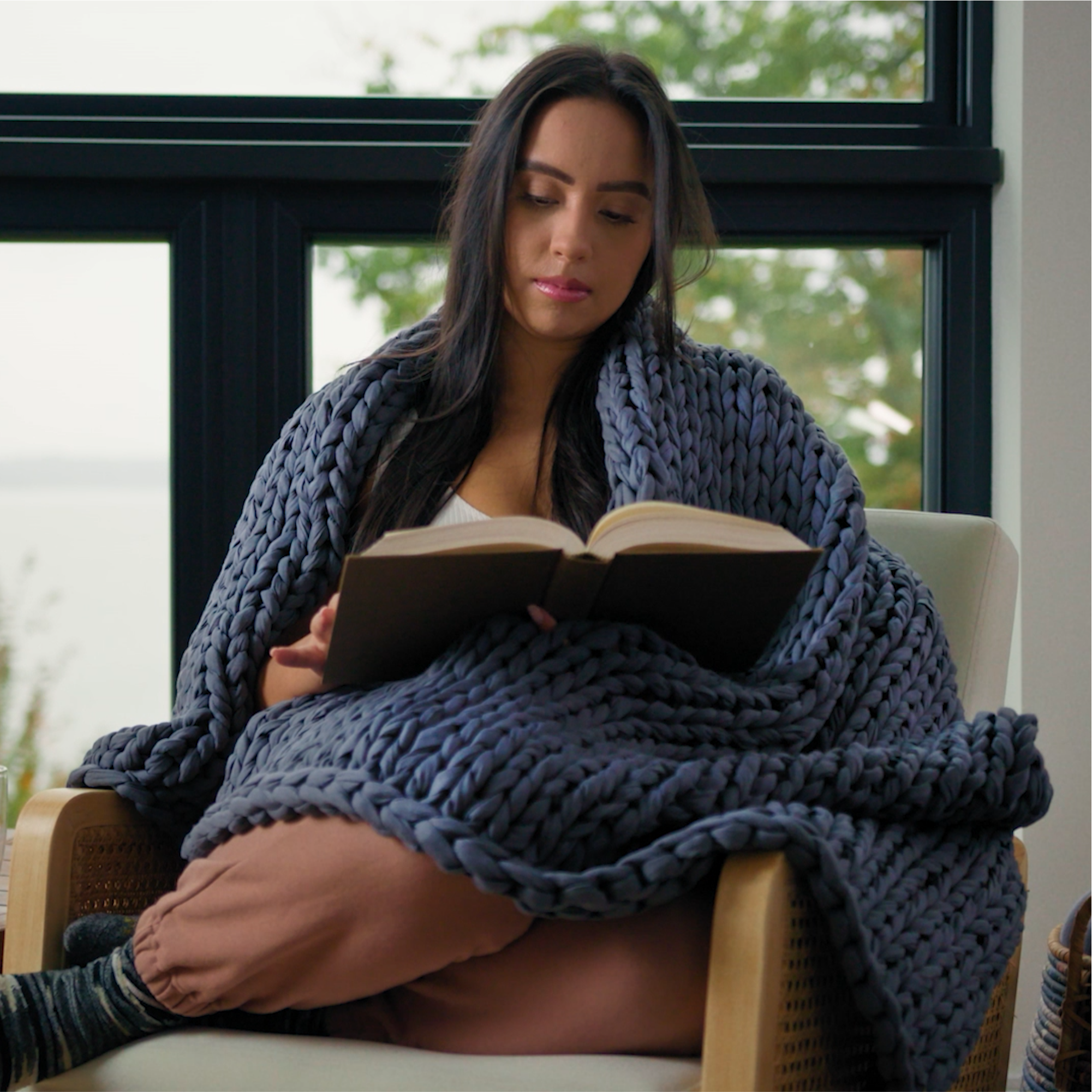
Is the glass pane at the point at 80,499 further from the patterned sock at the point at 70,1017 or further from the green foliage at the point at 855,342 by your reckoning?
the patterned sock at the point at 70,1017

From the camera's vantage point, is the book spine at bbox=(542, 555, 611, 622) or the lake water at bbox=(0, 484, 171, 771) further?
the lake water at bbox=(0, 484, 171, 771)

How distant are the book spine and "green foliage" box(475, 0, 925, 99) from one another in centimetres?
122

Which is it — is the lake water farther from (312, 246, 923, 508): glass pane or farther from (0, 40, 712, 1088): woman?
(0, 40, 712, 1088): woman

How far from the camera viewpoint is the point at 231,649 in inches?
50.7

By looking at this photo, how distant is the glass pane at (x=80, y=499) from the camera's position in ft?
6.55

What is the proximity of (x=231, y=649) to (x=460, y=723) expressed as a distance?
1.20 ft

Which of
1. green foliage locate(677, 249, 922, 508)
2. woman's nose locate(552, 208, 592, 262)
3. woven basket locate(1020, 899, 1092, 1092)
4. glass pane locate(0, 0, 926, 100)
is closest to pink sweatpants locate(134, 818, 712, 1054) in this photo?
woven basket locate(1020, 899, 1092, 1092)

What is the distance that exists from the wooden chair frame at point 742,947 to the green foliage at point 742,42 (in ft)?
4.20

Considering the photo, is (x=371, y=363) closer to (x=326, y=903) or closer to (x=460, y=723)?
(x=460, y=723)

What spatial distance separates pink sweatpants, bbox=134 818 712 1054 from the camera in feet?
3.22

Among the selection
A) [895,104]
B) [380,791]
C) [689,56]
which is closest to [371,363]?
[380,791]

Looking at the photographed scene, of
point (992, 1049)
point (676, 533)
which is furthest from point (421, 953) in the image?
point (992, 1049)

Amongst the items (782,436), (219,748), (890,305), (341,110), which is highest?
(341,110)

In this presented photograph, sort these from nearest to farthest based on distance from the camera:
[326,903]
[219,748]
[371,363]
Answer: [326,903]
[219,748]
[371,363]
